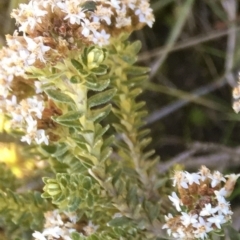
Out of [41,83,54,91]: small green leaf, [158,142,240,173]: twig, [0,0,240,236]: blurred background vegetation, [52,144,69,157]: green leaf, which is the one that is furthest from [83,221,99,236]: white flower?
[0,0,240,236]: blurred background vegetation

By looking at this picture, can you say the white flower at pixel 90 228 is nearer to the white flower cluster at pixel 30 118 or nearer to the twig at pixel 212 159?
the white flower cluster at pixel 30 118

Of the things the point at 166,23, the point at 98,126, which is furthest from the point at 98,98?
the point at 166,23

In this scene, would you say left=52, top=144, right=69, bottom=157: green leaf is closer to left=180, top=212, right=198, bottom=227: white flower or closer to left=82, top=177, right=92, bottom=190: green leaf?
left=82, top=177, right=92, bottom=190: green leaf

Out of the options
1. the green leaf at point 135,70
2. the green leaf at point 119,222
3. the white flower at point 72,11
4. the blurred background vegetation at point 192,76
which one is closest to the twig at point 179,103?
the blurred background vegetation at point 192,76

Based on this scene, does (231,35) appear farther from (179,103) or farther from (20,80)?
(20,80)

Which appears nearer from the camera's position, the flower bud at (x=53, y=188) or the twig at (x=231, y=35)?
the flower bud at (x=53, y=188)

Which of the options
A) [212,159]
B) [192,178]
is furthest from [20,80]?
[212,159]
